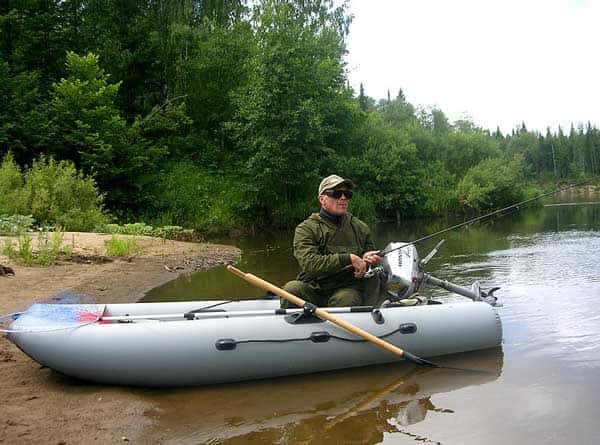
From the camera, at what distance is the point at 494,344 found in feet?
15.7

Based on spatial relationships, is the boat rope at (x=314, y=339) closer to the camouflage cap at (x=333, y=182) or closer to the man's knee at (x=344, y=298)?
the man's knee at (x=344, y=298)

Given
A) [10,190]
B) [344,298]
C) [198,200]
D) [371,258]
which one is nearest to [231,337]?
[344,298]

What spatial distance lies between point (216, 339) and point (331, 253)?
1274 millimetres

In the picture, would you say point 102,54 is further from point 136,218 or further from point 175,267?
point 175,267

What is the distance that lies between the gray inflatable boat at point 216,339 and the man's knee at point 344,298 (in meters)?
0.18

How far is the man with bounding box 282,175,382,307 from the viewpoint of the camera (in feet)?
14.9

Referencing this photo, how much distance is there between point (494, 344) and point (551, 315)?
1.33m

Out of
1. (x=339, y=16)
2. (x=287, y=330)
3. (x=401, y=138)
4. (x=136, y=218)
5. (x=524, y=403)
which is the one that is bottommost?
(x=524, y=403)

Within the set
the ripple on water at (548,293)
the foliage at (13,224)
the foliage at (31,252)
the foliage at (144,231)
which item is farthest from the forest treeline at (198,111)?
the ripple on water at (548,293)

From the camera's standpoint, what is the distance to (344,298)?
465cm

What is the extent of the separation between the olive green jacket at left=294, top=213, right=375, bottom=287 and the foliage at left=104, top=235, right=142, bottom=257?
5796 mm

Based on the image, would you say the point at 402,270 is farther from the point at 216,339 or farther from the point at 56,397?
the point at 56,397

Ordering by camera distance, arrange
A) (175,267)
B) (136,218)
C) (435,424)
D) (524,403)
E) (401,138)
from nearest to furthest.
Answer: (435,424)
(524,403)
(175,267)
(136,218)
(401,138)

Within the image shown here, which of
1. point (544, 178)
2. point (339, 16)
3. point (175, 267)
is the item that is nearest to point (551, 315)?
→ point (175, 267)
